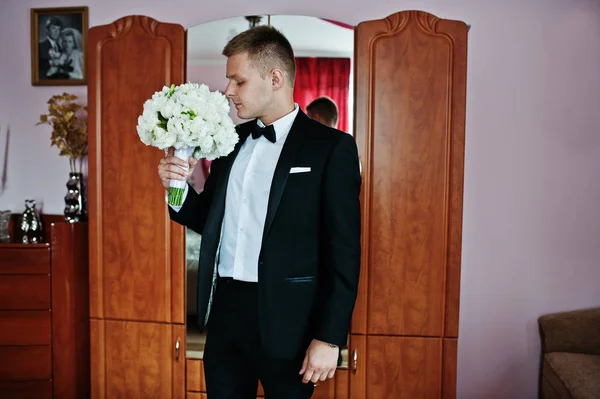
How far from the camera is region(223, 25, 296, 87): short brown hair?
5.43 feet

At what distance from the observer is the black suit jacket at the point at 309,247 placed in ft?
4.99

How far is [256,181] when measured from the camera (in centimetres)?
167

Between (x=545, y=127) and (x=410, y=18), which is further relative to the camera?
(x=545, y=127)

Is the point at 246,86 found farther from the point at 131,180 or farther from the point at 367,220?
the point at 131,180

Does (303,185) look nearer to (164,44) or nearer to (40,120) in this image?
(164,44)

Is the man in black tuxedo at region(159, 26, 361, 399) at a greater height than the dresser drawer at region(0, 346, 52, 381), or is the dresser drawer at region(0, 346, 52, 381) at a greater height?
the man in black tuxedo at region(159, 26, 361, 399)

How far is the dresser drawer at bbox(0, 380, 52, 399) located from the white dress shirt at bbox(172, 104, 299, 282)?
186 centimetres

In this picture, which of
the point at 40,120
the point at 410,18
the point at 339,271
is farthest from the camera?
the point at 40,120

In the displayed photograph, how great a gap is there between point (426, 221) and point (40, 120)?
8.88 ft

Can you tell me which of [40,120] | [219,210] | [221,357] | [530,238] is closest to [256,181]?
[219,210]

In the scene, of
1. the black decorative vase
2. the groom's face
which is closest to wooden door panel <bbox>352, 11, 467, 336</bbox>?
the groom's face

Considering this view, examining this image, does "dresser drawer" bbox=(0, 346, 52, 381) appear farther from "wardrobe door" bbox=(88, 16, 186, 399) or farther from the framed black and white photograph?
the framed black and white photograph

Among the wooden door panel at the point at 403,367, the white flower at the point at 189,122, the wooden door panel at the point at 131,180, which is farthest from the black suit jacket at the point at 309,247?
the wooden door panel at the point at 131,180

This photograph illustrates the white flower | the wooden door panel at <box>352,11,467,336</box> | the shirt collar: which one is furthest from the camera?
the wooden door panel at <box>352,11,467,336</box>
